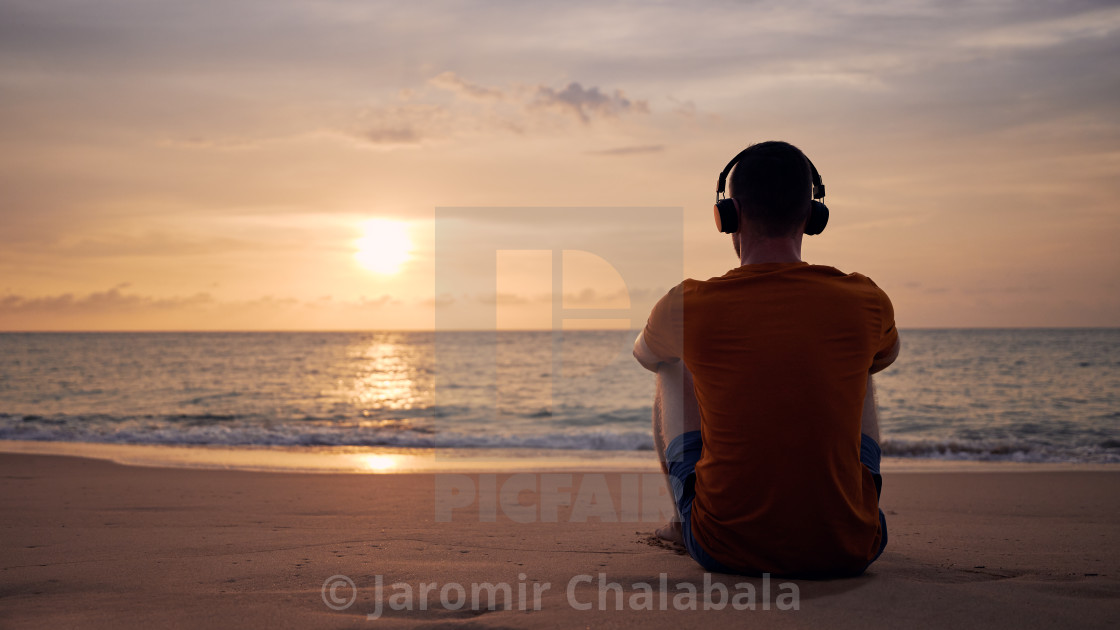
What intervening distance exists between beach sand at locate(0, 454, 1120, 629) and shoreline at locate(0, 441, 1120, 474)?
208cm

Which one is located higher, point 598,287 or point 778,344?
point 598,287

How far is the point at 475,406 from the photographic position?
21.0m

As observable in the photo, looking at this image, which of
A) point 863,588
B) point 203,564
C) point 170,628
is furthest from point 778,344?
point 203,564

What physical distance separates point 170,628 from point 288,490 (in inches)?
171

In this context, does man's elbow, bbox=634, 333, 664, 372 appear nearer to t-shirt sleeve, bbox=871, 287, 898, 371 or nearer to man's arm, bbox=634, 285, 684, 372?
man's arm, bbox=634, 285, 684, 372

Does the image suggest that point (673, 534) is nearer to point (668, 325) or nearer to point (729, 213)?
point (668, 325)

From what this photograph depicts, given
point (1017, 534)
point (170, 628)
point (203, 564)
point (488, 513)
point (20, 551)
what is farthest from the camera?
point (488, 513)

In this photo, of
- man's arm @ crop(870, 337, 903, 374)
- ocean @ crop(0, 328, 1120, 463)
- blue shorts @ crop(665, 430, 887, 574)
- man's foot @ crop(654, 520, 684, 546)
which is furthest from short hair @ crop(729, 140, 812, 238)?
ocean @ crop(0, 328, 1120, 463)

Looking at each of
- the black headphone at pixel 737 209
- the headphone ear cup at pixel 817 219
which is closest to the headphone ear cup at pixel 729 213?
the black headphone at pixel 737 209

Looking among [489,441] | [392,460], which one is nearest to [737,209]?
[392,460]

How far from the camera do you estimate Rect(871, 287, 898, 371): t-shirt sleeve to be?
2092mm

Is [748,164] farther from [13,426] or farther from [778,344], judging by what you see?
[13,426]

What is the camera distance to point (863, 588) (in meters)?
2.19

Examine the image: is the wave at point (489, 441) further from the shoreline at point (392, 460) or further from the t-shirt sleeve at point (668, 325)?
the t-shirt sleeve at point (668, 325)
